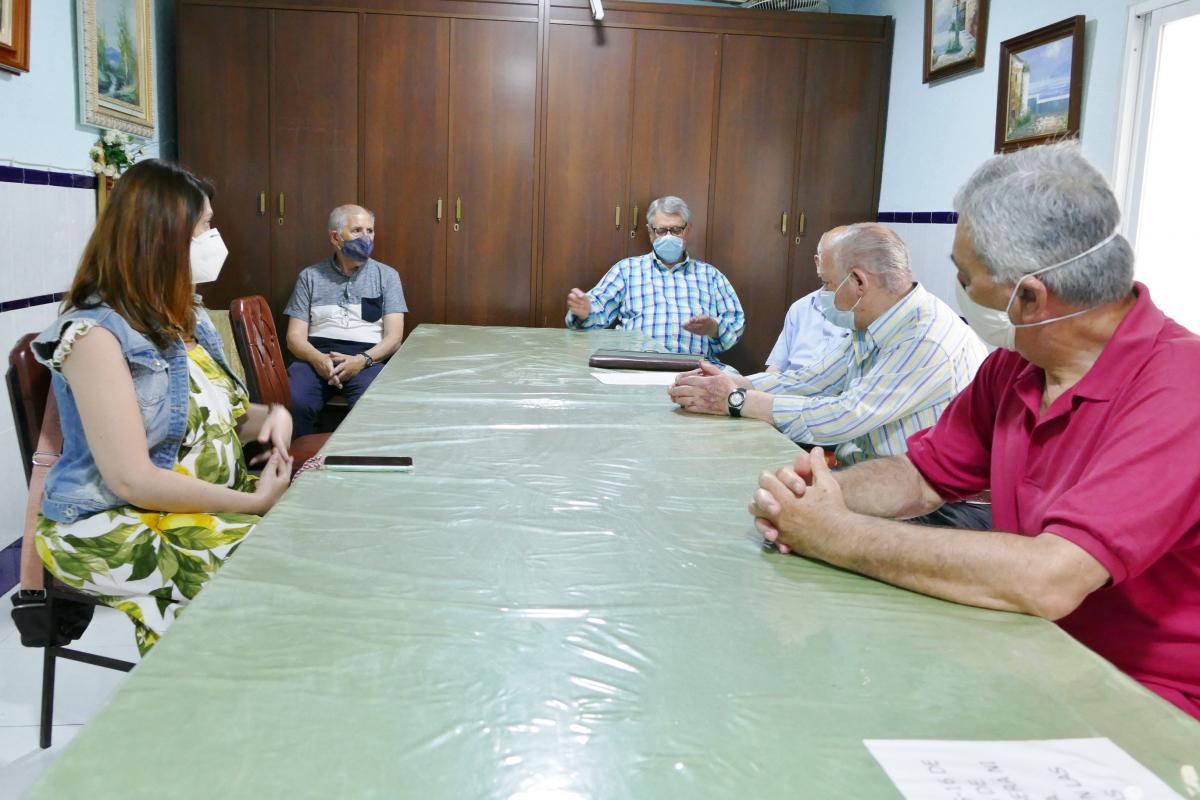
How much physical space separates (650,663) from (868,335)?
5.38 ft

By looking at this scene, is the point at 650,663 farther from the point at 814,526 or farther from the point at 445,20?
the point at 445,20

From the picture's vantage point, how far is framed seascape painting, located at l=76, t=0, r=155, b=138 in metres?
3.63

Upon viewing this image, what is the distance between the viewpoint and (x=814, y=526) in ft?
4.43

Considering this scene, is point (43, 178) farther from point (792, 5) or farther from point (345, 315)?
point (792, 5)

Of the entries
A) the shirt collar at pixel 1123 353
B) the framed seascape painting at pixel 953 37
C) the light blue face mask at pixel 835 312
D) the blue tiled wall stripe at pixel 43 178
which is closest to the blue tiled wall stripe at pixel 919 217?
the framed seascape painting at pixel 953 37

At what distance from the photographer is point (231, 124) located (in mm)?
4836

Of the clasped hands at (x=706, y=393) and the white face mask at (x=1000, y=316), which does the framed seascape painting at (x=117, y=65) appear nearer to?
the clasped hands at (x=706, y=393)

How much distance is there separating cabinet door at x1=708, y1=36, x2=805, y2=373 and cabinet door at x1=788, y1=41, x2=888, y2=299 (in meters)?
0.07

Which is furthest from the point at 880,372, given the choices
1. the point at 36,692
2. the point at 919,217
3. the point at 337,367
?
the point at 337,367

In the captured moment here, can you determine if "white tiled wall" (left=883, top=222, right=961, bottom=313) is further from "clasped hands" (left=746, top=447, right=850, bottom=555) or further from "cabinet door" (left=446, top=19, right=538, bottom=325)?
"clasped hands" (left=746, top=447, right=850, bottom=555)

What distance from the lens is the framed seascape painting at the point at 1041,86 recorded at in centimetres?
337

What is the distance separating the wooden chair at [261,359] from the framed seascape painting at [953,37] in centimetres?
307

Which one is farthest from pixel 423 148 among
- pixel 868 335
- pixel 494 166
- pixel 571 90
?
pixel 868 335

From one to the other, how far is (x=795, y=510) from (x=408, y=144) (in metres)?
4.06
